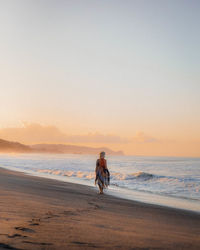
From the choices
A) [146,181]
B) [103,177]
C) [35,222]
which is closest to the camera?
[35,222]

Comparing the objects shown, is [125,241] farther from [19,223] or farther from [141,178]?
[141,178]

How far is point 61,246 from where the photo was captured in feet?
10.6

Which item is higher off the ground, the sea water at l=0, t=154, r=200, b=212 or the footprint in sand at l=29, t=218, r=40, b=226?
the footprint in sand at l=29, t=218, r=40, b=226

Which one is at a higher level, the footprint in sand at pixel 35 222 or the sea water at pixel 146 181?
the footprint in sand at pixel 35 222

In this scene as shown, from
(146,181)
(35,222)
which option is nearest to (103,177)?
(35,222)

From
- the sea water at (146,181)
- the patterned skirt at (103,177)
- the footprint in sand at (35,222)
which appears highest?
the patterned skirt at (103,177)

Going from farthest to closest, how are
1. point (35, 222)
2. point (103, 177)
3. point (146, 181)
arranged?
1. point (146, 181)
2. point (103, 177)
3. point (35, 222)

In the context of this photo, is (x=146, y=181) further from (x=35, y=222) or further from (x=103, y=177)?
(x=35, y=222)

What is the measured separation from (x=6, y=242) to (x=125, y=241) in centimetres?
158

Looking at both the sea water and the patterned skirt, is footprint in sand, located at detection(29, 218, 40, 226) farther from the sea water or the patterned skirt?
the patterned skirt

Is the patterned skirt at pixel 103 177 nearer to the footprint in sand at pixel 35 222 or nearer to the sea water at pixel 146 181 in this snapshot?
the sea water at pixel 146 181

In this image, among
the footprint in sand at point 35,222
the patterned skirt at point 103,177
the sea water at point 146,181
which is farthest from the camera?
the patterned skirt at point 103,177

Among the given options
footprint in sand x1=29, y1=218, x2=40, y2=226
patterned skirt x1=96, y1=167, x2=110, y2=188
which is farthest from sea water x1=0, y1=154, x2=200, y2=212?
footprint in sand x1=29, y1=218, x2=40, y2=226

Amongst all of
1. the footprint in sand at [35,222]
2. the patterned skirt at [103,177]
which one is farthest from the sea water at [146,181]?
the footprint in sand at [35,222]
